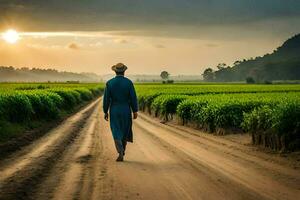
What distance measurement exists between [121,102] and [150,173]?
326 centimetres

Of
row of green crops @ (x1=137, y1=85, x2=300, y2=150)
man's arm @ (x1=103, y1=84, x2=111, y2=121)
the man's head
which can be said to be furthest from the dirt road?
the man's head

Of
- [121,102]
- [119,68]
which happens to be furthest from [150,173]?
[119,68]

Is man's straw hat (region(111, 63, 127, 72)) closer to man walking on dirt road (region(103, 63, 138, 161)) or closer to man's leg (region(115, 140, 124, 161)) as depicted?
Answer: man walking on dirt road (region(103, 63, 138, 161))

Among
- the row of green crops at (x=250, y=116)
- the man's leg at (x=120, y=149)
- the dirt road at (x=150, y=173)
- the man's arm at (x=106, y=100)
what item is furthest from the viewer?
the row of green crops at (x=250, y=116)

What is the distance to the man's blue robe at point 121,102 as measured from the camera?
1323 centimetres

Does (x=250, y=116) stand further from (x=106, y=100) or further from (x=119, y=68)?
A: (x=106, y=100)

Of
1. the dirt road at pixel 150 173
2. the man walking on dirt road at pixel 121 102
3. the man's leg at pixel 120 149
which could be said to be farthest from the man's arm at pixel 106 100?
the dirt road at pixel 150 173

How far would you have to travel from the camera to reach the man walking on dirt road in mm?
13219

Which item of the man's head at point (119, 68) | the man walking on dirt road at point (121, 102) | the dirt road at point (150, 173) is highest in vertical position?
the man's head at point (119, 68)

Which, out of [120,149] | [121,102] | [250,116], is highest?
[121,102]

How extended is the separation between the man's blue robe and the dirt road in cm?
87

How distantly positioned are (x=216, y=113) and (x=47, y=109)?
45.9ft

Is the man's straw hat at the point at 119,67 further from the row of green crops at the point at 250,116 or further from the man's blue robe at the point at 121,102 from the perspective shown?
the row of green crops at the point at 250,116

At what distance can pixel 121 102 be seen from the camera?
44.0ft
